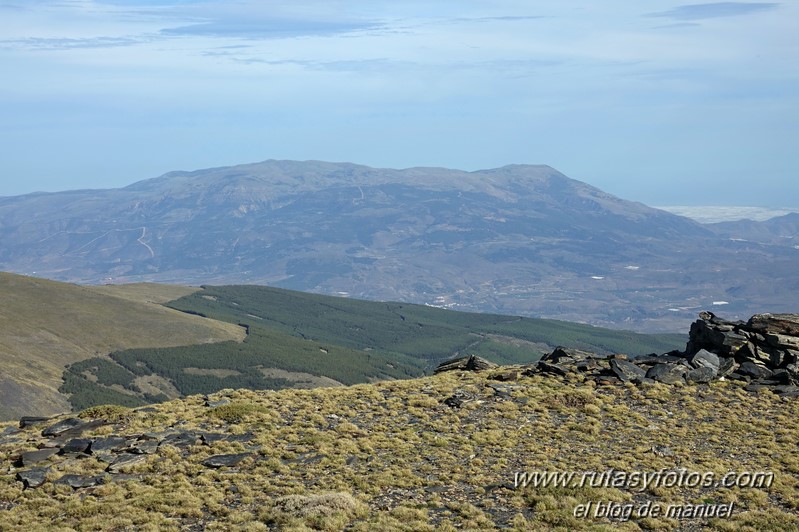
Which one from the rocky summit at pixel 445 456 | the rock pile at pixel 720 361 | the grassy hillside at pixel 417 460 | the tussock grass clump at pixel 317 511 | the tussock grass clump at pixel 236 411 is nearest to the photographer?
the tussock grass clump at pixel 317 511

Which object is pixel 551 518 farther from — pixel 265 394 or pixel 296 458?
pixel 265 394

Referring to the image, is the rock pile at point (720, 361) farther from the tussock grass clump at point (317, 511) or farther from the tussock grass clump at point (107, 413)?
the tussock grass clump at point (107, 413)

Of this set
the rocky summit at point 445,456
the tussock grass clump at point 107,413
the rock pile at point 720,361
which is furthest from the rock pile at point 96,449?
the rock pile at point 720,361

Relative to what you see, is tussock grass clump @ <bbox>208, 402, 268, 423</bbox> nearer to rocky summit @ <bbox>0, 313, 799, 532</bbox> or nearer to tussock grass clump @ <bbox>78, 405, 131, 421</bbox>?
rocky summit @ <bbox>0, 313, 799, 532</bbox>

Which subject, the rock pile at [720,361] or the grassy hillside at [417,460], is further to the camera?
the rock pile at [720,361]

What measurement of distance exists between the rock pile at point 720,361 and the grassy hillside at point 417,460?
213cm

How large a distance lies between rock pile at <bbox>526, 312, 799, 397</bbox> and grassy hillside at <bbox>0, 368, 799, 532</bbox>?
213 centimetres

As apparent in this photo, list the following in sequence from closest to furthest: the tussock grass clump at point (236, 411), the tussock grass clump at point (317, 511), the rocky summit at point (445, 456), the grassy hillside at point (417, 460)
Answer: the tussock grass clump at point (317, 511) → the grassy hillside at point (417, 460) → the rocky summit at point (445, 456) → the tussock grass clump at point (236, 411)

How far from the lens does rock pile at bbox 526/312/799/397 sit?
185 ft

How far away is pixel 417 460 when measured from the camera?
3962 centimetres

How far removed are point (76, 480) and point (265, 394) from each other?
2135cm

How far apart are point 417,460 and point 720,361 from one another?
101 feet

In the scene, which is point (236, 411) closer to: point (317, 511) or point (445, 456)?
point (445, 456)

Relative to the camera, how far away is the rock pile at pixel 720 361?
56.3 meters
